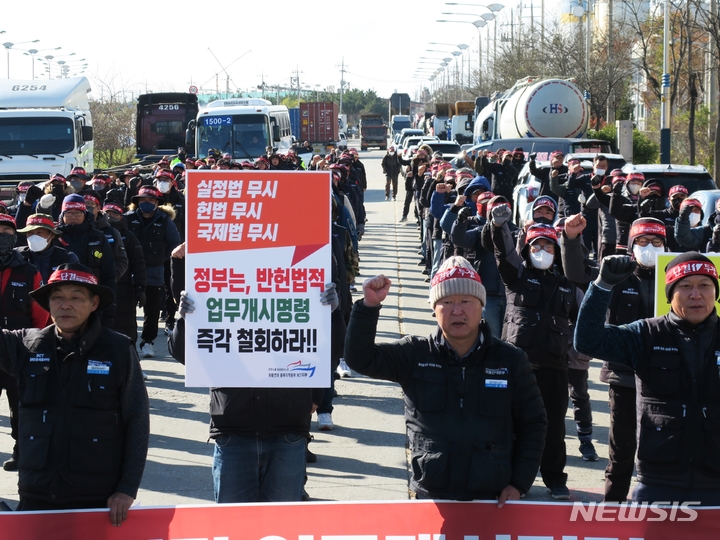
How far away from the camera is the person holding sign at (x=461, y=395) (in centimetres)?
448

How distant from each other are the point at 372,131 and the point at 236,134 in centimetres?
5342

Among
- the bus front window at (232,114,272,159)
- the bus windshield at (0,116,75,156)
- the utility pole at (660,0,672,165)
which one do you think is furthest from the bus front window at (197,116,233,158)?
the utility pole at (660,0,672,165)

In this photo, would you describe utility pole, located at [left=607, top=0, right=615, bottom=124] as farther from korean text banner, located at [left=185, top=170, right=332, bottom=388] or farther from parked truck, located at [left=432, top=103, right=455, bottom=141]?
korean text banner, located at [left=185, top=170, right=332, bottom=388]

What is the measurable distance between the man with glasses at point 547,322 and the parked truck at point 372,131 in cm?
7702

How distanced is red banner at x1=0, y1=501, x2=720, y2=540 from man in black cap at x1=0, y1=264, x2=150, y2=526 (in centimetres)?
11

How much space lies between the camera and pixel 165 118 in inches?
1644

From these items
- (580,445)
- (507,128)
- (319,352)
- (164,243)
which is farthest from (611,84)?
(319,352)

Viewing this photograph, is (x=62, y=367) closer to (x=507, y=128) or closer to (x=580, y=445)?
(x=580, y=445)

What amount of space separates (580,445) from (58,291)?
5.19m

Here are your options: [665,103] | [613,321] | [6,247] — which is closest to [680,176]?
[613,321]

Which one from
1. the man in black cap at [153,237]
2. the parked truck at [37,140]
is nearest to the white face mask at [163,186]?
the man in black cap at [153,237]

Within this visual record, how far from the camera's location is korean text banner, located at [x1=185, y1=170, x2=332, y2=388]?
5180 millimetres

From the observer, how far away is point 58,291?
4910mm

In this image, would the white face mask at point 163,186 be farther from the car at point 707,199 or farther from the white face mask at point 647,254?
the white face mask at point 647,254
